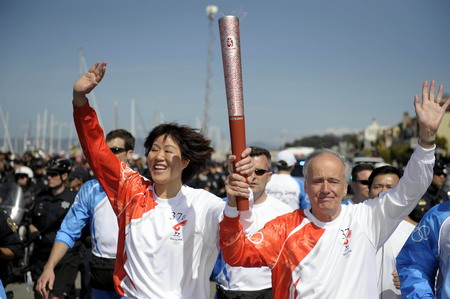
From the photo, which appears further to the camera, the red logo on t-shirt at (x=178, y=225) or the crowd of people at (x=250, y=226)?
the red logo on t-shirt at (x=178, y=225)

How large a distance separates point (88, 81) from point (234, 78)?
853 millimetres

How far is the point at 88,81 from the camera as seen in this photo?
2.64 meters

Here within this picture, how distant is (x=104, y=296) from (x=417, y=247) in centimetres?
245

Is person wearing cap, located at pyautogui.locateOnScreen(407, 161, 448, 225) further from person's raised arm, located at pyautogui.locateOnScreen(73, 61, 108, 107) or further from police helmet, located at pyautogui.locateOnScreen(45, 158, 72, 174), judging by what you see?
person's raised arm, located at pyautogui.locateOnScreen(73, 61, 108, 107)

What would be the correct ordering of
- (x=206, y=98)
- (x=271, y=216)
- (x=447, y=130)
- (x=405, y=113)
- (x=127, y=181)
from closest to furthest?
(x=127, y=181) → (x=271, y=216) → (x=206, y=98) → (x=447, y=130) → (x=405, y=113)

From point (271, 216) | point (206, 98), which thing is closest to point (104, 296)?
point (271, 216)

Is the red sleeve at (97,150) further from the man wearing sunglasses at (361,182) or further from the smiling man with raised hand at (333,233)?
the man wearing sunglasses at (361,182)

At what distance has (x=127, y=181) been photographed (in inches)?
115

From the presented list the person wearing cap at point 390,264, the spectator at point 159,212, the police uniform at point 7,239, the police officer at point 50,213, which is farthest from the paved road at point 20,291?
the spectator at point 159,212

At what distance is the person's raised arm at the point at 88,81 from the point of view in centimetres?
263

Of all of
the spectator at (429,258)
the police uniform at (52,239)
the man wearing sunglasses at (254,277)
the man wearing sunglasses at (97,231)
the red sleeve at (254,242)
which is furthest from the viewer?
the police uniform at (52,239)

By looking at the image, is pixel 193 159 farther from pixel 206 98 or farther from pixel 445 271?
pixel 206 98

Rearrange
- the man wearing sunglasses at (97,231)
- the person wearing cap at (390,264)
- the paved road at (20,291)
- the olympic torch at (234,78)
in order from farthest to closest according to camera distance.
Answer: the paved road at (20,291)
the man wearing sunglasses at (97,231)
the person wearing cap at (390,264)
the olympic torch at (234,78)

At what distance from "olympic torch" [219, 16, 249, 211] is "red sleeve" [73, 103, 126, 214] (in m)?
0.92
